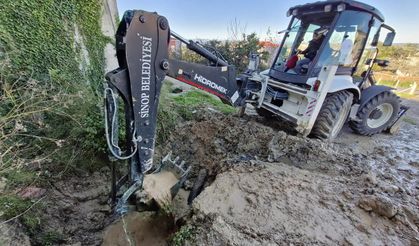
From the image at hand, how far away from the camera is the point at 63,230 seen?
2.27 metres

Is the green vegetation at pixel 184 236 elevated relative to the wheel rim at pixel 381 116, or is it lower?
lower

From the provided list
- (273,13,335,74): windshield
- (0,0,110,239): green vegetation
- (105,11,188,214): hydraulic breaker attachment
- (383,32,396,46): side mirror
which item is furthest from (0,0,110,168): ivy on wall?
(383,32,396,46): side mirror

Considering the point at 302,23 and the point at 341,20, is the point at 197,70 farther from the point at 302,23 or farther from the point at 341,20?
the point at 302,23

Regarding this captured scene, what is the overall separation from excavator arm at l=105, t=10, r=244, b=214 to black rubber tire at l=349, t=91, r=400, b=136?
3.55m

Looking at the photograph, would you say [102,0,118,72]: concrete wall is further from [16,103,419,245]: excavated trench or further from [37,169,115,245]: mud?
[37,169,115,245]: mud

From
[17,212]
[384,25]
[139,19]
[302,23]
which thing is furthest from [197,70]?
[384,25]

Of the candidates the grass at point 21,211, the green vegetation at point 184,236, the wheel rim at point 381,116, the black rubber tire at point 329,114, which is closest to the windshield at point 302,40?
the black rubber tire at point 329,114

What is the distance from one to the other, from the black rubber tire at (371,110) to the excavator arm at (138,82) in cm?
355

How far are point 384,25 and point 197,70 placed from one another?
3.94m

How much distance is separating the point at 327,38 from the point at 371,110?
166 centimetres

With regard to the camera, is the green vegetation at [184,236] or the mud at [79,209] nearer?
the green vegetation at [184,236]

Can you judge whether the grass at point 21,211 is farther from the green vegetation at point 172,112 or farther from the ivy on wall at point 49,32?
the ivy on wall at point 49,32

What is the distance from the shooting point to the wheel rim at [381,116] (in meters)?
4.51

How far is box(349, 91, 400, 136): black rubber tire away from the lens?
13.8 ft
